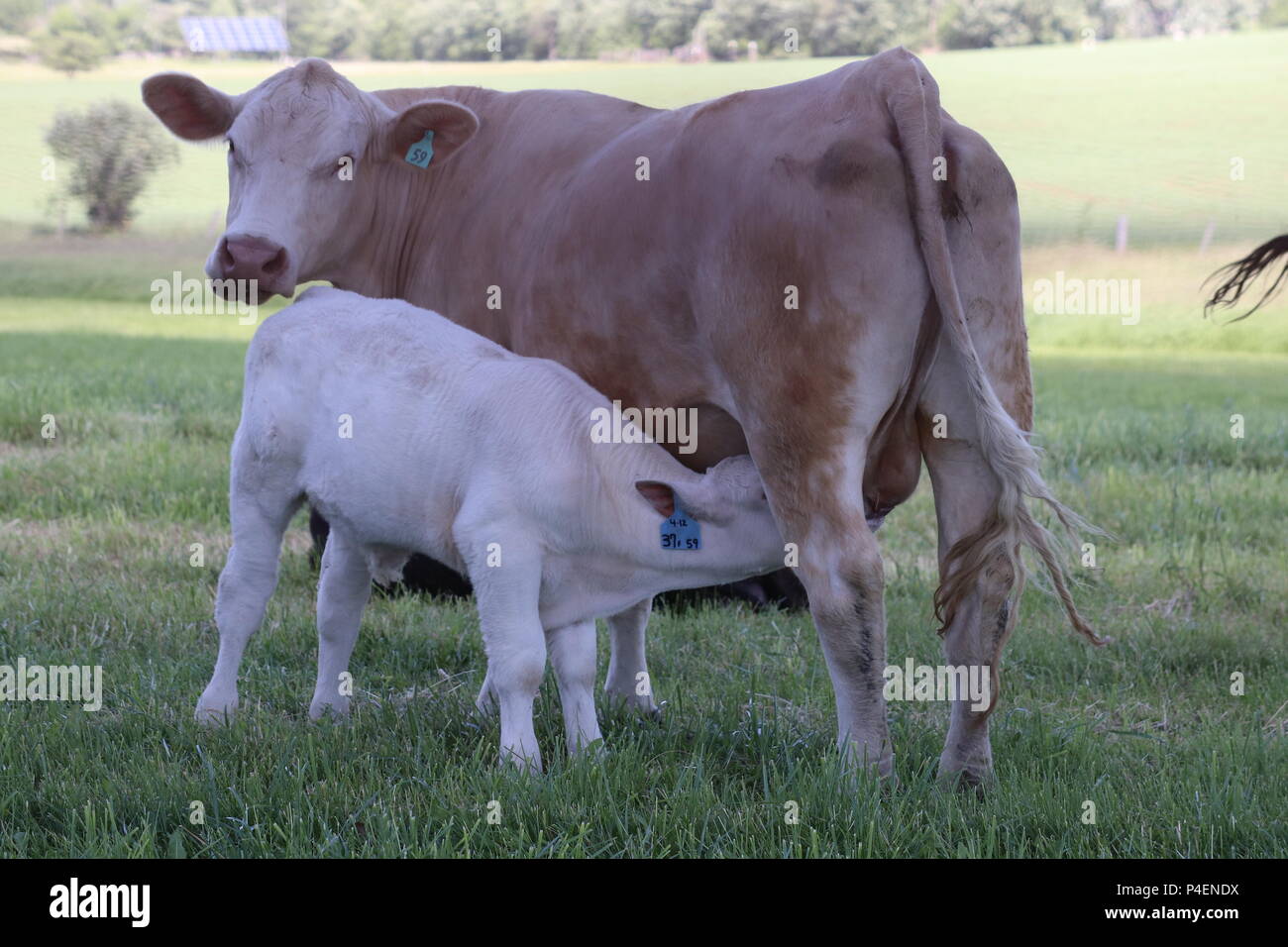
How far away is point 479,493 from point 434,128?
169cm

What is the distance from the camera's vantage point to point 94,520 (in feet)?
24.9

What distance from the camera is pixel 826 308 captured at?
3.79 metres

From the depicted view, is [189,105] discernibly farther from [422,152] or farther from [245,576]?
[245,576]

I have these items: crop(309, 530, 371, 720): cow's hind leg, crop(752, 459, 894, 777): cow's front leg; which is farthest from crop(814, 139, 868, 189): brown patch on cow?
crop(309, 530, 371, 720): cow's hind leg

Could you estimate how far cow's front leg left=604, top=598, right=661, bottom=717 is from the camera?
15.6 feet

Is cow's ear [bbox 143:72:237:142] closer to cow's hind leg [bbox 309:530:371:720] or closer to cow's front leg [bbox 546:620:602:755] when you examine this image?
cow's hind leg [bbox 309:530:371:720]

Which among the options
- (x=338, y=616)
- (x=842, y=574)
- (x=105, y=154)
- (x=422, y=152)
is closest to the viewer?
(x=842, y=574)

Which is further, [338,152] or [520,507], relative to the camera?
[338,152]

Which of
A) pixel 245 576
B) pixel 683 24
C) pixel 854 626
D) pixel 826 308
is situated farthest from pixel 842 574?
pixel 683 24

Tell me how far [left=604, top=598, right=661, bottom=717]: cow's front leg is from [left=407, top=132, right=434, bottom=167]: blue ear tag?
182 cm

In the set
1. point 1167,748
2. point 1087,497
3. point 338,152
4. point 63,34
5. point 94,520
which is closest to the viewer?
point 1167,748

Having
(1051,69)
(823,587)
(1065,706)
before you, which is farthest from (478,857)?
(1051,69)

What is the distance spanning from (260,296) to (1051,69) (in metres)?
47.8
